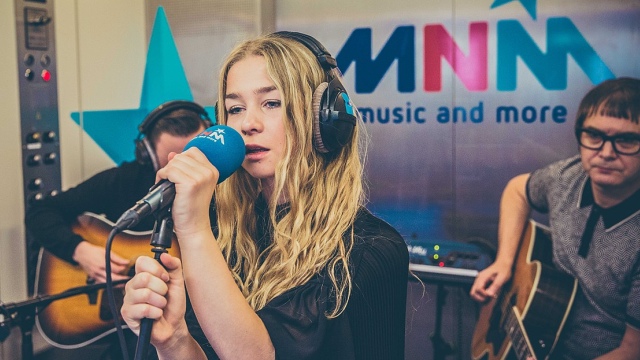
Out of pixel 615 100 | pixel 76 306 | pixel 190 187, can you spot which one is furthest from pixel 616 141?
pixel 76 306

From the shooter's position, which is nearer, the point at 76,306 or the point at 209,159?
the point at 209,159

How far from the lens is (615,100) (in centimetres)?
270

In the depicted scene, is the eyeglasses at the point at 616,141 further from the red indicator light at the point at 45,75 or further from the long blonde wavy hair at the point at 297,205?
the red indicator light at the point at 45,75

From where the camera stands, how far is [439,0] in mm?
3012

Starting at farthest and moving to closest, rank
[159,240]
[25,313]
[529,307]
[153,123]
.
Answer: [153,123], [529,307], [25,313], [159,240]

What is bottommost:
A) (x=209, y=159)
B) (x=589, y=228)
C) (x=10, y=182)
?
(x=589, y=228)

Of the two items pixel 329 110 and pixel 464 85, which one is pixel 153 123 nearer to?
pixel 464 85

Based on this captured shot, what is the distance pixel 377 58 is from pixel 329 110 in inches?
68.9

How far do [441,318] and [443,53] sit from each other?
A: 3.65ft

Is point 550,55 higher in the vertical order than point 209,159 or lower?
higher

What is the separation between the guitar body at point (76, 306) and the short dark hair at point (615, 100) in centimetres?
204

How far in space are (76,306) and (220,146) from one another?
2.40m

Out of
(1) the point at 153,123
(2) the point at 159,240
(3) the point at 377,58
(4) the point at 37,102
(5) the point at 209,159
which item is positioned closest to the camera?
(2) the point at 159,240

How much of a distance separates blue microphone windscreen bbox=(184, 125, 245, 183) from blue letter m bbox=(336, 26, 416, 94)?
75.6 inches
